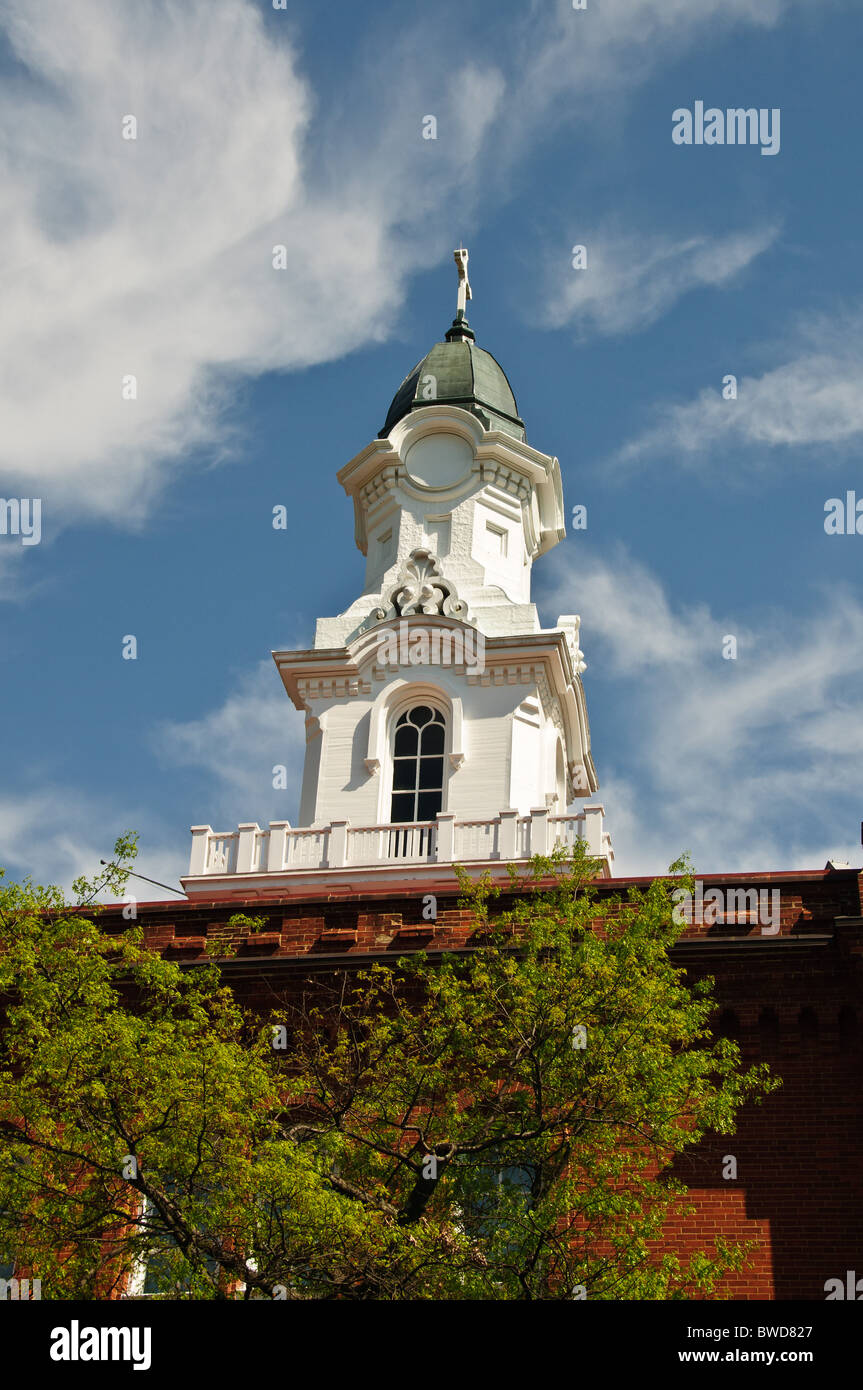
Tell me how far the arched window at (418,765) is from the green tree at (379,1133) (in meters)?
16.2

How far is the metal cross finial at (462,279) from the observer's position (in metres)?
45.0

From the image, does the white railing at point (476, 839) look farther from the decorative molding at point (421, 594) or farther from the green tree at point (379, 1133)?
the green tree at point (379, 1133)

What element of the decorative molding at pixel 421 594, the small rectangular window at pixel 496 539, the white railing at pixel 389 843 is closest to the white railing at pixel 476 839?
the white railing at pixel 389 843

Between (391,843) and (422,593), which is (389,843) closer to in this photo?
(391,843)

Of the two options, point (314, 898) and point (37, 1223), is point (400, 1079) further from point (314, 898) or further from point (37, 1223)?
point (314, 898)

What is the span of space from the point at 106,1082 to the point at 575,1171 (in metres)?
4.54

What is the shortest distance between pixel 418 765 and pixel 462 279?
1578 centimetres

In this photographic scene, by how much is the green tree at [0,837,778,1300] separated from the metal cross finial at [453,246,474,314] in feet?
96.1

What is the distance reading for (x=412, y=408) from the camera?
40.7m

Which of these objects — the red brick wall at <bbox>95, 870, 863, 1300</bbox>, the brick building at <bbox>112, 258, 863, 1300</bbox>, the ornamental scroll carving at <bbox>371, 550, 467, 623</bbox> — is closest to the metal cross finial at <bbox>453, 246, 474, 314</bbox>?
the brick building at <bbox>112, 258, 863, 1300</bbox>

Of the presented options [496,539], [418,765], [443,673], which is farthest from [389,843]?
[496,539]
